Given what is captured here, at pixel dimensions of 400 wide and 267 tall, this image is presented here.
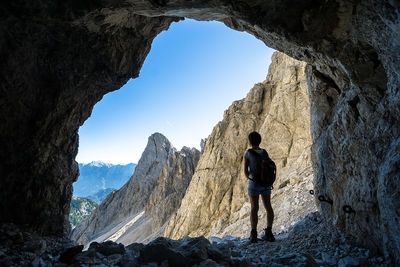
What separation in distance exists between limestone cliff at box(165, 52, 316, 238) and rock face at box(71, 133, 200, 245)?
22.8m

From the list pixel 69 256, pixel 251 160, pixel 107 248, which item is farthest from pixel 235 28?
pixel 69 256

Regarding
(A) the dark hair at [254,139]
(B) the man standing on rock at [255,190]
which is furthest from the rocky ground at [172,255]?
(A) the dark hair at [254,139]

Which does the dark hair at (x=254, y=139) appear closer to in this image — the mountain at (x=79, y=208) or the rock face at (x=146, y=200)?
the rock face at (x=146, y=200)

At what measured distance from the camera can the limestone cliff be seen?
2524 cm

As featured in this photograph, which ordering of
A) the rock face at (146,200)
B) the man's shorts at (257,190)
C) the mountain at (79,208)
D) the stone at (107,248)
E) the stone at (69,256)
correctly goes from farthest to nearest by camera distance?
the mountain at (79,208)
the rock face at (146,200)
the man's shorts at (257,190)
the stone at (107,248)
the stone at (69,256)

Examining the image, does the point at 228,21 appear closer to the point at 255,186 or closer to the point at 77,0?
the point at 77,0

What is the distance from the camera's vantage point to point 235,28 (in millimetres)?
7547

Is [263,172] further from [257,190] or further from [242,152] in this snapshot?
[242,152]

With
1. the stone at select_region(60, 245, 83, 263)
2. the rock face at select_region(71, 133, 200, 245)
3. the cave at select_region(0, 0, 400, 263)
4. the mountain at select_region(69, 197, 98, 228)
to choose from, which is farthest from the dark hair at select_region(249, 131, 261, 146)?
the mountain at select_region(69, 197, 98, 228)

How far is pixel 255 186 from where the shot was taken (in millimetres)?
5961

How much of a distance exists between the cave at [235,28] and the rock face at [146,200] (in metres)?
49.1

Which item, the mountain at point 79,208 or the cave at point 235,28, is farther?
the mountain at point 79,208

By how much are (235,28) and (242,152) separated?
27176mm

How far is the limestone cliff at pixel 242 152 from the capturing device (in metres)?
25.2
